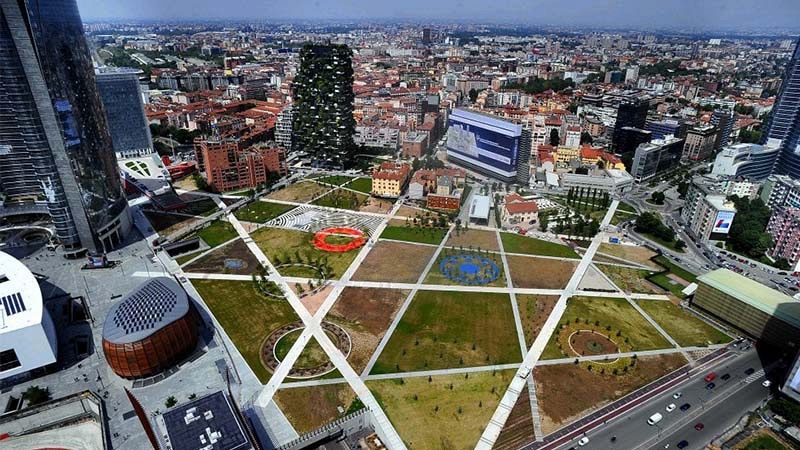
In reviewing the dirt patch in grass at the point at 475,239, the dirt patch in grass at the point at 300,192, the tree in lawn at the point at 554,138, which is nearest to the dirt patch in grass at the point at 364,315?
the dirt patch in grass at the point at 475,239

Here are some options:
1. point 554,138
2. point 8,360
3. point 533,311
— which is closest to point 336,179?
point 533,311

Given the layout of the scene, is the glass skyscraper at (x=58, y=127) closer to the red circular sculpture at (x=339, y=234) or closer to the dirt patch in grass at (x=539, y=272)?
the red circular sculpture at (x=339, y=234)

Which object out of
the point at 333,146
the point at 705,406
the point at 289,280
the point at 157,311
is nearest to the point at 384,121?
→ the point at 333,146

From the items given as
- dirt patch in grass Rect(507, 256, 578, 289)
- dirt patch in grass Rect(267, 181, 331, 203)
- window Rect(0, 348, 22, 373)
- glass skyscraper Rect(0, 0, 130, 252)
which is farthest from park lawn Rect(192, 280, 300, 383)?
dirt patch in grass Rect(267, 181, 331, 203)

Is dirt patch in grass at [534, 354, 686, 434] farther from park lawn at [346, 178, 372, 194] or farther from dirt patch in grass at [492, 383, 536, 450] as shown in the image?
park lawn at [346, 178, 372, 194]

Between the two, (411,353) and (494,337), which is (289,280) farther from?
(494,337)

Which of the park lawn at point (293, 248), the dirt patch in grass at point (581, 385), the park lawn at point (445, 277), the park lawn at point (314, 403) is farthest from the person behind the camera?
the park lawn at point (293, 248)
